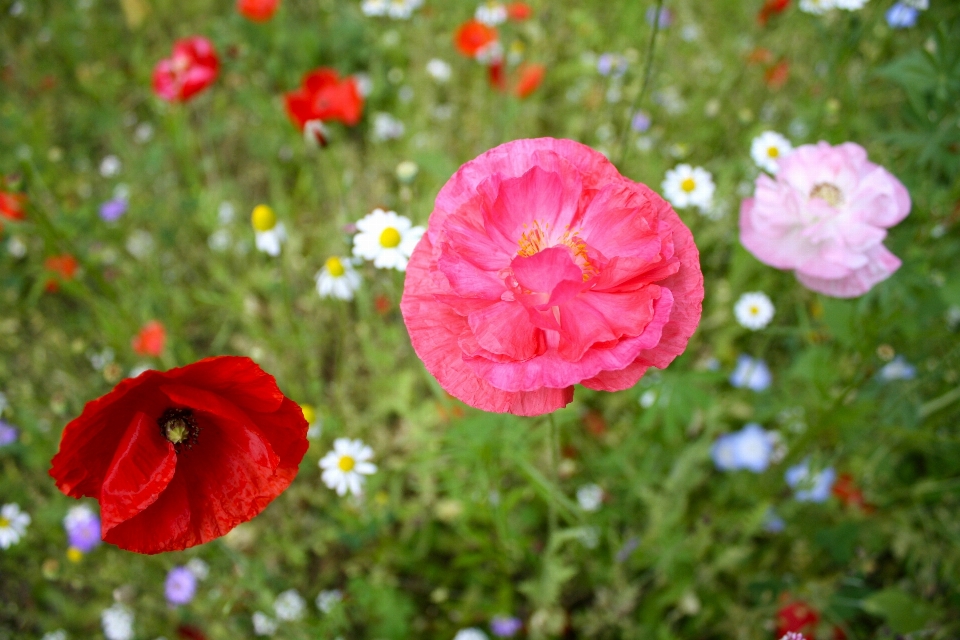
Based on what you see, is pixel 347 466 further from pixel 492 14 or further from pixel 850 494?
pixel 492 14

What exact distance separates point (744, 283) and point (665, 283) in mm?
1864

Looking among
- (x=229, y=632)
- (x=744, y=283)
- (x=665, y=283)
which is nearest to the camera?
(x=665, y=283)

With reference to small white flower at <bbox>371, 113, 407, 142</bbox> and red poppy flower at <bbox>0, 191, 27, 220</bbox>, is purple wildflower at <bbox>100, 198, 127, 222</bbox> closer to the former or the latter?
red poppy flower at <bbox>0, 191, 27, 220</bbox>

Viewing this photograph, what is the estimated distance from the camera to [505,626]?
2170 millimetres

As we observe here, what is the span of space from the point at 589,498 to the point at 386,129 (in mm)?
2425

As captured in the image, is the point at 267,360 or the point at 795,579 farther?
the point at 267,360

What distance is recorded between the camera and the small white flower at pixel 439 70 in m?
3.69

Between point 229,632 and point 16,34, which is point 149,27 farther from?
point 229,632

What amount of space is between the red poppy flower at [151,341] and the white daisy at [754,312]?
2.42m

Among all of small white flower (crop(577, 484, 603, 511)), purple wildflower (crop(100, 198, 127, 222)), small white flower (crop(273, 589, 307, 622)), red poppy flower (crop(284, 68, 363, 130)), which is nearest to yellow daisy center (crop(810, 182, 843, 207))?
small white flower (crop(577, 484, 603, 511))

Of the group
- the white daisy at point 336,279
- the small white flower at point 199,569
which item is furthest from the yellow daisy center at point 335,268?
the small white flower at point 199,569

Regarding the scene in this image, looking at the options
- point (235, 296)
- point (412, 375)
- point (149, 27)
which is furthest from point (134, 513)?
point (149, 27)

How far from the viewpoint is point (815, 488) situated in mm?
2350

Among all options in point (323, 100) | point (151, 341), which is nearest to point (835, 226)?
point (323, 100)
